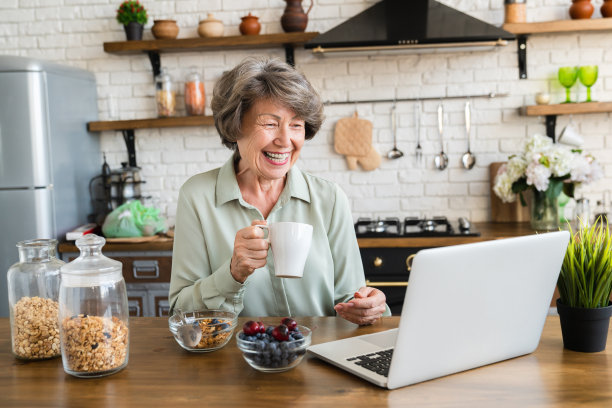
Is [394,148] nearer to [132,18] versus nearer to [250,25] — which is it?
[250,25]

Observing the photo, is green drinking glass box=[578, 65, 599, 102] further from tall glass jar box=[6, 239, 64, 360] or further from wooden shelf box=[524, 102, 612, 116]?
tall glass jar box=[6, 239, 64, 360]

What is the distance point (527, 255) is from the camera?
4.43ft

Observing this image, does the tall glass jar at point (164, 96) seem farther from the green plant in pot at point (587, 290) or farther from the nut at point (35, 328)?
the green plant in pot at point (587, 290)

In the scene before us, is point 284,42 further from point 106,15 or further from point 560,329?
point 560,329

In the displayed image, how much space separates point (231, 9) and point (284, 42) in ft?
1.56

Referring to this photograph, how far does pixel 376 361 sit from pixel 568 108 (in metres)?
2.67

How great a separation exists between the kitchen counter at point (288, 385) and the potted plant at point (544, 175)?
1.93 meters

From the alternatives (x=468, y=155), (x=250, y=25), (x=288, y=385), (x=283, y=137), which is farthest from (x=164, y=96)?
(x=288, y=385)

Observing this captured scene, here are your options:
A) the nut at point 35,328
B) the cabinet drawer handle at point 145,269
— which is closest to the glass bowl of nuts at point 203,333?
the nut at point 35,328

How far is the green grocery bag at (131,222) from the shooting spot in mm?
3566

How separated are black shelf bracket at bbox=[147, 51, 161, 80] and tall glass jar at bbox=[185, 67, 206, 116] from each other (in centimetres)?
23

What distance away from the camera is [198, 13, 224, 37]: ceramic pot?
3775 millimetres

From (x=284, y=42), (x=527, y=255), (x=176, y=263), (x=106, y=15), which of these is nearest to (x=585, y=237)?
(x=527, y=255)

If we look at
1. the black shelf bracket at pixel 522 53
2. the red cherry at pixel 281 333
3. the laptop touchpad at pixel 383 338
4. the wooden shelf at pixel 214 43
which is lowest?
the laptop touchpad at pixel 383 338
